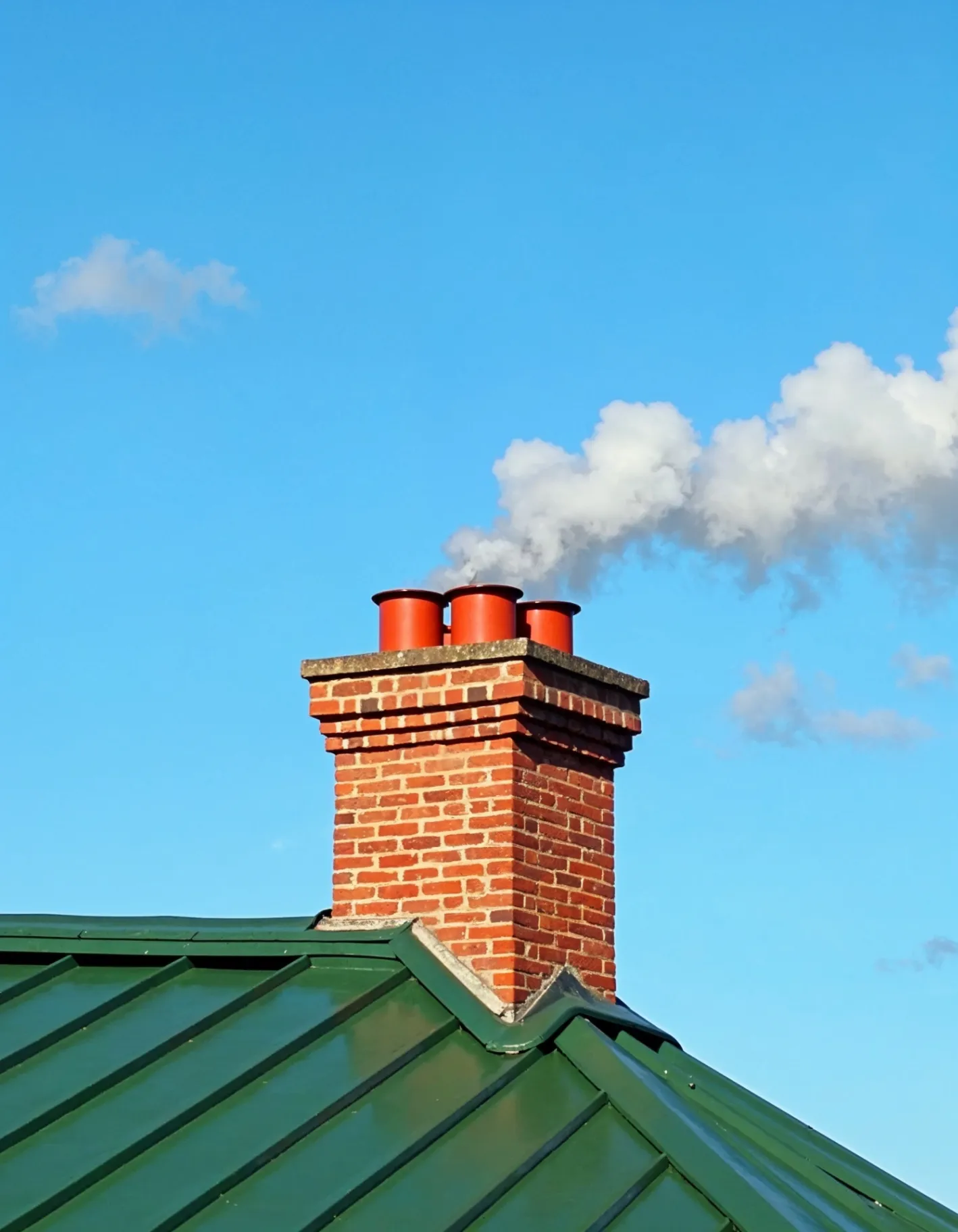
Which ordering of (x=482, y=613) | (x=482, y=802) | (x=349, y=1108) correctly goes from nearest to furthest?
(x=349, y=1108), (x=482, y=802), (x=482, y=613)

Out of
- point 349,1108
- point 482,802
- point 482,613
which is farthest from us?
point 482,613

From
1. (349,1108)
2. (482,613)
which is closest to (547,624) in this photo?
(482,613)

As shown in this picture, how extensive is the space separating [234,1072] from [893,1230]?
3.07m

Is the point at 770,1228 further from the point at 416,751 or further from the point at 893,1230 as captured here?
the point at 416,751

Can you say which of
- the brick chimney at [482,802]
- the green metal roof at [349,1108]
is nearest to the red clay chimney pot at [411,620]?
the brick chimney at [482,802]

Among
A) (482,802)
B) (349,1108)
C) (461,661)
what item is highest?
(461,661)

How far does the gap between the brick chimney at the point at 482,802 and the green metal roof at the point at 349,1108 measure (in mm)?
262

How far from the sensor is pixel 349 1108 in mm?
7793

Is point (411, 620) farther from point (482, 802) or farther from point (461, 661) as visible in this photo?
point (482, 802)

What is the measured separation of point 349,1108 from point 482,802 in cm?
182

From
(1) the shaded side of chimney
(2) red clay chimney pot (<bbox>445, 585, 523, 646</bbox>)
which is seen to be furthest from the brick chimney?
(2) red clay chimney pot (<bbox>445, 585, 523, 646</bbox>)

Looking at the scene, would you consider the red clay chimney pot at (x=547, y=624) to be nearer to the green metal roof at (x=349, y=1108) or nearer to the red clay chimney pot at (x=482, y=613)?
the red clay chimney pot at (x=482, y=613)

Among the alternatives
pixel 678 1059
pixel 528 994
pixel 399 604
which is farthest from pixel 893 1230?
pixel 399 604

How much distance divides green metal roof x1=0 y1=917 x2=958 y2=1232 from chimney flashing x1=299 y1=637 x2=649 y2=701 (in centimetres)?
132
